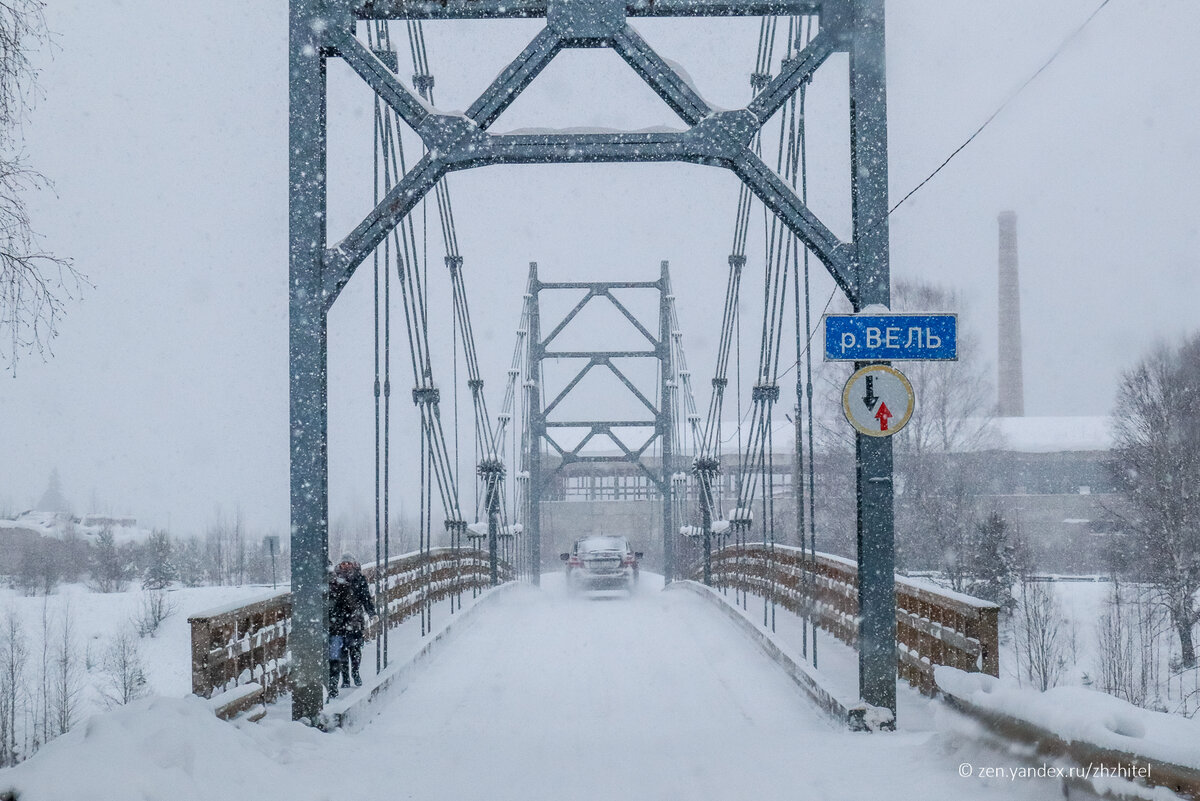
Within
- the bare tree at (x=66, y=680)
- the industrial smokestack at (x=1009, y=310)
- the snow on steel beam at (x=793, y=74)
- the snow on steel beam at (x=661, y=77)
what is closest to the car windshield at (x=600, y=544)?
the snow on steel beam at (x=661, y=77)

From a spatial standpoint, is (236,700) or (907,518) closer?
(236,700)

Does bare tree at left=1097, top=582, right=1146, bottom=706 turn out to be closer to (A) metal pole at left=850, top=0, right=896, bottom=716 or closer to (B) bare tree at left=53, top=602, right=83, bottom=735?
(A) metal pole at left=850, top=0, right=896, bottom=716

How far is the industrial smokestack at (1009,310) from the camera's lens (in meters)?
55.8

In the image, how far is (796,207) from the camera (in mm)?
7887

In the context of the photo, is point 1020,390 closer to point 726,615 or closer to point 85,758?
point 726,615

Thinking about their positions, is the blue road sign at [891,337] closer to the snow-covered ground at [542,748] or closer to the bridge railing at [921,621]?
the bridge railing at [921,621]

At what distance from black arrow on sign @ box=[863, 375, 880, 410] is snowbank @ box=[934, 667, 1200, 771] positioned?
204cm

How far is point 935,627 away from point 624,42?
463cm

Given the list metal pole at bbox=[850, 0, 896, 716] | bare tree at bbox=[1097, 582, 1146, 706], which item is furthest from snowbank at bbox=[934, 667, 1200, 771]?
bare tree at bbox=[1097, 582, 1146, 706]

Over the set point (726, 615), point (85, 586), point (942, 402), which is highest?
point (942, 402)

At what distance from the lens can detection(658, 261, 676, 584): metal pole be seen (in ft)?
94.8

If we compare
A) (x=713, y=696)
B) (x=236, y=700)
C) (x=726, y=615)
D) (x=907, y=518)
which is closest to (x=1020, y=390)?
(x=907, y=518)

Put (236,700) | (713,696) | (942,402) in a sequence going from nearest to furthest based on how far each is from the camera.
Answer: (236,700)
(713,696)
(942,402)

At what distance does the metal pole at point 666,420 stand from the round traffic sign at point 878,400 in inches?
828
